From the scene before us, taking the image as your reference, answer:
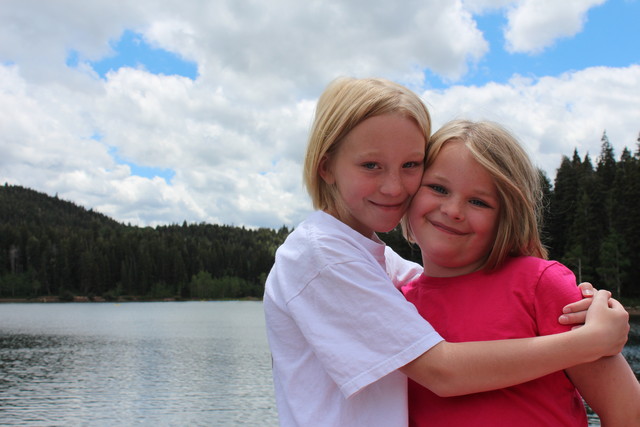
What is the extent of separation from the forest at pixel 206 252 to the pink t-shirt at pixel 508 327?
4911 centimetres

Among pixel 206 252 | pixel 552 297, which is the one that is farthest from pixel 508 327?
pixel 206 252

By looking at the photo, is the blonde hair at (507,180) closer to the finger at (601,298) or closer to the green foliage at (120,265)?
the finger at (601,298)

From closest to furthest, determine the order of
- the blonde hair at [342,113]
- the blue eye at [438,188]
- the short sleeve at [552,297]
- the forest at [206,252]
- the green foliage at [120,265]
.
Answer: the short sleeve at [552,297], the blonde hair at [342,113], the blue eye at [438,188], the forest at [206,252], the green foliage at [120,265]

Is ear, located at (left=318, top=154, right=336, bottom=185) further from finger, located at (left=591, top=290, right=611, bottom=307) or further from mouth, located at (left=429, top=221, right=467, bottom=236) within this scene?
finger, located at (left=591, top=290, right=611, bottom=307)

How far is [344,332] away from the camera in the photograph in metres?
1.88

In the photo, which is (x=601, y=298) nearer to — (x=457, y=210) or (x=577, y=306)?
(x=577, y=306)

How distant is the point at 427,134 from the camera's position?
7.52 feet

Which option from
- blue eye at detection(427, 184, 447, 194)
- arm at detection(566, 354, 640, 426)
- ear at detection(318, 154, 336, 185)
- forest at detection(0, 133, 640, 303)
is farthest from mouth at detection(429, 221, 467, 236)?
forest at detection(0, 133, 640, 303)

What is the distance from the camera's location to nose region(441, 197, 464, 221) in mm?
2166

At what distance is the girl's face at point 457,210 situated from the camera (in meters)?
2.18

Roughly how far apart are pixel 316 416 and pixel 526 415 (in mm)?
657

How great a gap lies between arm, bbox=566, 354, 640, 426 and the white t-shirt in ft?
1.70

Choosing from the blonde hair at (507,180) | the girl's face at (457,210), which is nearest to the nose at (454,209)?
the girl's face at (457,210)

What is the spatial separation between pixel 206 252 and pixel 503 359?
152m
